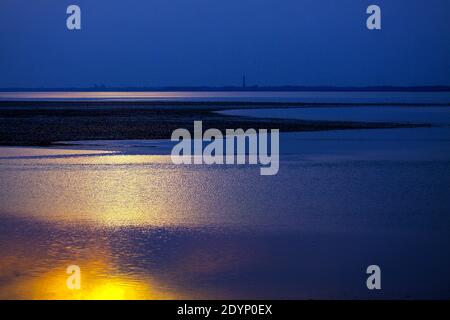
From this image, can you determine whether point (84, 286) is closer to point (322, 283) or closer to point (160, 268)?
point (160, 268)

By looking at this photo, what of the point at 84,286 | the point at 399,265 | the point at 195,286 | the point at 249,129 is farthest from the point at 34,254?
the point at 249,129

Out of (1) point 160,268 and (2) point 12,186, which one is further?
(2) point 12,186

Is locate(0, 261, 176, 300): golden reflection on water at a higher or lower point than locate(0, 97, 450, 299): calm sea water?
lower

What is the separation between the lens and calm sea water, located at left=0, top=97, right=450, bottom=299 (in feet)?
27.8

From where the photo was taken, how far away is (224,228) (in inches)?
448

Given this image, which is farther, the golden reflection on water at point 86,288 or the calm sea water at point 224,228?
the calm sea water at point 224,228

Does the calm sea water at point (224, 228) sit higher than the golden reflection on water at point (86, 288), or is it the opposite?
the calm sea water at point (224, 228)

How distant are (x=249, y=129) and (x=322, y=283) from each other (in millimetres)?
24198

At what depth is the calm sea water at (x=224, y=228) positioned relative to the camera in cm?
847

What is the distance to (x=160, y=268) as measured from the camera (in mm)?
9062

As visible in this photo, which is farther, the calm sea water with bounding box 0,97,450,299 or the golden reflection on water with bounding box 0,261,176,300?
the calm sea water with bounding box 0,97,450,299

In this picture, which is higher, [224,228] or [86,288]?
[224,228]

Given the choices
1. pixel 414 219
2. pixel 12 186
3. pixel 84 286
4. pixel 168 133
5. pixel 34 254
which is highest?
pixel 168 133

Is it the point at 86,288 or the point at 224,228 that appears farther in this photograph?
the point at 224,228
